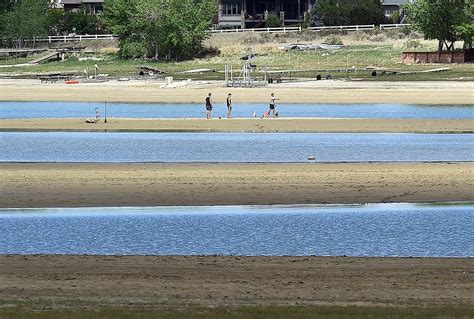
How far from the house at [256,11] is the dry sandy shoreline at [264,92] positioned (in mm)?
52968

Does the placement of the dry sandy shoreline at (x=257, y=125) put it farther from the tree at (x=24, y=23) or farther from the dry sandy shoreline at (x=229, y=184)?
the tree at (x=24, y=23)

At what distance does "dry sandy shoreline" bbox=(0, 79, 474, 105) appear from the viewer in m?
68.0

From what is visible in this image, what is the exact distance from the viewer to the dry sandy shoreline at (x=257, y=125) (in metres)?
49.2

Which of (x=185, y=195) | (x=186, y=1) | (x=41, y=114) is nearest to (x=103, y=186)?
(x=185, y=195)

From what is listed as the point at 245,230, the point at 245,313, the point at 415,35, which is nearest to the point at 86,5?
the point at 415,35

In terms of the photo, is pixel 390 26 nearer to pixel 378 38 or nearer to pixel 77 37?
pixel 378 38

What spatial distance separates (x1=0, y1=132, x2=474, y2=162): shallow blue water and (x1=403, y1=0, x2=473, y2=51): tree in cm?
5470

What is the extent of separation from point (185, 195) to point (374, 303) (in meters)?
13.8

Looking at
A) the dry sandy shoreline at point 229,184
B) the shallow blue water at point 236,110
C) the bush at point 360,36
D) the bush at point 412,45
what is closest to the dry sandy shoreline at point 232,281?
the dry sandy shoreline at point 229,184

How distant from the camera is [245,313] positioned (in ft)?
50.1

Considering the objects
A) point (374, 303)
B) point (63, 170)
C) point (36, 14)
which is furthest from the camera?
point (36, 14)

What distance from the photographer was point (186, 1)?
120375mm

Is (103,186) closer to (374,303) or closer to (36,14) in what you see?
(374,303)

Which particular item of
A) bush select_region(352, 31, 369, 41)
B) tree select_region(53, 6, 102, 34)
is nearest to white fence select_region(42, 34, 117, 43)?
tree select_region(53, 6, 102, 34)
